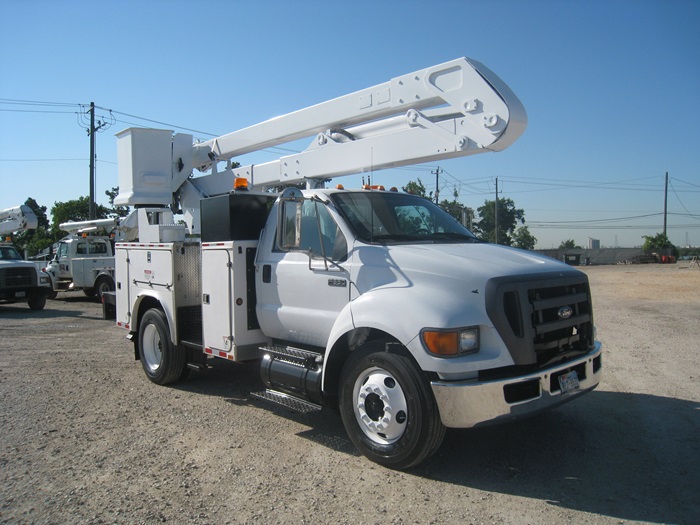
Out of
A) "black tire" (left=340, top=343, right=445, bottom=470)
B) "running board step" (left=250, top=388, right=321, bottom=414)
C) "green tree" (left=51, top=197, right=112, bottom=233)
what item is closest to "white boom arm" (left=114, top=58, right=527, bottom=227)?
"black tire" (left=340, top=343, right=445, bottom=470)

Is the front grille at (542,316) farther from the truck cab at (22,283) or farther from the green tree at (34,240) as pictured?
the green tree at (34,240)

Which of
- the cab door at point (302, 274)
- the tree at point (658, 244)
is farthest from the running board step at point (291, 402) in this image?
the tree at point (658, 244)

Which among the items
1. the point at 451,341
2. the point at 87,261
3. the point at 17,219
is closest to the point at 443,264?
the point at 451,341

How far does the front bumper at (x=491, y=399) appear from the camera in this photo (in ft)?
13.5

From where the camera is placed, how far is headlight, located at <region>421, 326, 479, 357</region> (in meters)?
4.18

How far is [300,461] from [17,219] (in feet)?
68.5

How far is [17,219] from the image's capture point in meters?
21.5

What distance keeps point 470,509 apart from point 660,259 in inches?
2574

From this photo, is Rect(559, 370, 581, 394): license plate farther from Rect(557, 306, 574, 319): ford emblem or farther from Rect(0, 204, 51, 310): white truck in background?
Rect(0, 204, 51, 310): white truck in background

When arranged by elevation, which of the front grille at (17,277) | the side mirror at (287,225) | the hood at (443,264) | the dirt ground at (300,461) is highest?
the side mirror at (287,225)

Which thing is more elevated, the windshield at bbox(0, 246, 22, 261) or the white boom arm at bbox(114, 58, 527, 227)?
the white boom arm at bbox(114, 58, 527, 227)

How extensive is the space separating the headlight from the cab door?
1.12 metres

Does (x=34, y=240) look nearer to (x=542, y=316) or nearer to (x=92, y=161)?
(x=92, y=161)

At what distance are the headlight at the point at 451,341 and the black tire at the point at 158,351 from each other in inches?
164
